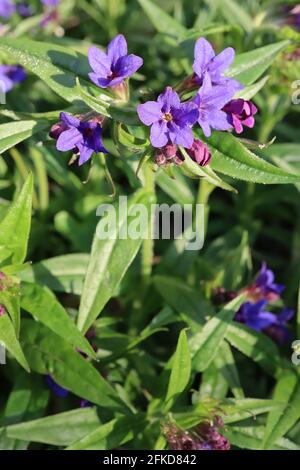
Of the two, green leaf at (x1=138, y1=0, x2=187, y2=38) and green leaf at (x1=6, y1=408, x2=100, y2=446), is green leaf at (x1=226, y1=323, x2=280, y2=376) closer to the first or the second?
green leaf at (x1=6, y1=408, x2=100, y2=446)

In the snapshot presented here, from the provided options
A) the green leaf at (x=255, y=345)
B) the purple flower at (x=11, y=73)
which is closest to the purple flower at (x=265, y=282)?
the green leaf at (x=255, y=345)

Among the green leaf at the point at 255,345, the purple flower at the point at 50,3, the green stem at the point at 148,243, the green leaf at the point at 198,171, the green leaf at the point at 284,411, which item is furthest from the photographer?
the purple flower at the point at 50,3

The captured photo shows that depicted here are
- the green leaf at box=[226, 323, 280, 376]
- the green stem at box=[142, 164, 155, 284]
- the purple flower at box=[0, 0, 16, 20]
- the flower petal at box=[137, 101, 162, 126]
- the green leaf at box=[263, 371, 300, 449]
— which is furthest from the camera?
the purple flower at box=[0, 0, 16, 20]

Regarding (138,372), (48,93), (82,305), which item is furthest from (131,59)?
(48,93)

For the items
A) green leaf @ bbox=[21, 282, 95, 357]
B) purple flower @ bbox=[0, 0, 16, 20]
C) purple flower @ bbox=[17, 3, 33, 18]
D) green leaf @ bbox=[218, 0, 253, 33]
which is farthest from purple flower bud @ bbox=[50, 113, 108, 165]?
purple flower @ bbox=[17, 3, 33, 18]

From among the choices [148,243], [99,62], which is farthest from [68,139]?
[148,243]

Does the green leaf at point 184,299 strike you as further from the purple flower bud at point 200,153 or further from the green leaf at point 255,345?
the purple flower bud at point 200,153
